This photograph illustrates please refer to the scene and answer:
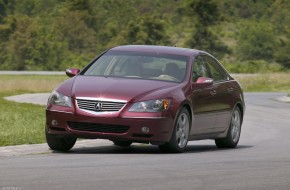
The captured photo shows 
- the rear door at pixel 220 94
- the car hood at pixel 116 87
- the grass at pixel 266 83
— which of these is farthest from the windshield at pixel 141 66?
the grass at pixel 266 83

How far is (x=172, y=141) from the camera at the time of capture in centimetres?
1346

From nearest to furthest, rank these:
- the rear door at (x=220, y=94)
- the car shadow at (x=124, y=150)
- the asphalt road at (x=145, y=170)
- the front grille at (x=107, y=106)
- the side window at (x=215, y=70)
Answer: the asphalt road at (x=145, y=170)
the front grille at (x=107, y=106)
the car shadow at (x=124, y=150)
the rear door at (x=220, y=94)
the side window at (x=215, y=70)

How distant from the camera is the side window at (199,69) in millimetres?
14703

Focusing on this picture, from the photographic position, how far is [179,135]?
13719 mm

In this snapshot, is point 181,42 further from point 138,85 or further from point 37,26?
point 138,85

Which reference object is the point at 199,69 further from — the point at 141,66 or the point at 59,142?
the point at 59,142

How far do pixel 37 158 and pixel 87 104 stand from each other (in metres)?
1.32

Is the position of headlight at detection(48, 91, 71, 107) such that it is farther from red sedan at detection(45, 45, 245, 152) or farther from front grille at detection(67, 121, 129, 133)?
front grille at detection(67, 121, 129, 133)

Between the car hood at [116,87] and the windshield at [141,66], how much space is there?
0.42 m

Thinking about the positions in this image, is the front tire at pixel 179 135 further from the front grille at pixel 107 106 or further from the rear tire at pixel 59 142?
the rear tire at pixel 59 142

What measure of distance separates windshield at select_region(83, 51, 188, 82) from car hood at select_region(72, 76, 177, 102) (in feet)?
1.37

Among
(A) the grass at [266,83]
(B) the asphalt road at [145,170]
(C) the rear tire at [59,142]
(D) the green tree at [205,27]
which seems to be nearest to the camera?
(B) the asphalt road at [145,170]

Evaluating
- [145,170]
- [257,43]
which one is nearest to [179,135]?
[145,170]

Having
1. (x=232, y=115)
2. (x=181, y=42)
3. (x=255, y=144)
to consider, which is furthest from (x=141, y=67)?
(x=181, y=42)
